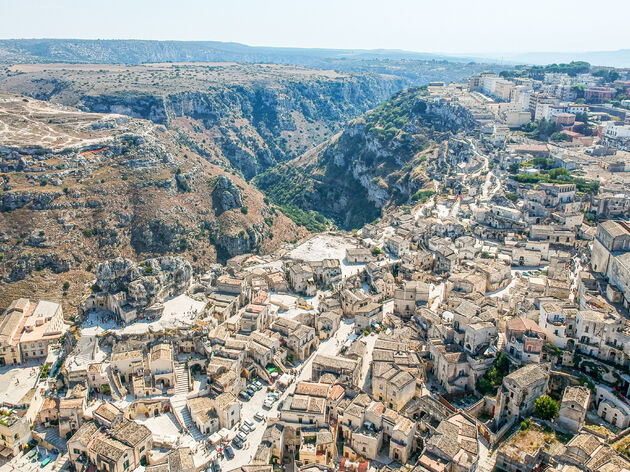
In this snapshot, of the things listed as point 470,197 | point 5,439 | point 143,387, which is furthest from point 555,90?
point 5,439

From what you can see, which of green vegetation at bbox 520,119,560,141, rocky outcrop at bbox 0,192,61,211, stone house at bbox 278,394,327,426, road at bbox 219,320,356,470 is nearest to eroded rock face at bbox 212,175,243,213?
rocky outcrop at bbox 0,192,61,211

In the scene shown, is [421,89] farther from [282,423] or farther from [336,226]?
[282,423]

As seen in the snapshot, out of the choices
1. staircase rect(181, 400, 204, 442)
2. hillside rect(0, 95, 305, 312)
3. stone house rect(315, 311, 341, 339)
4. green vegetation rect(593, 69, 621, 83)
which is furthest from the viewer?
green vegetation rect(593, 69, 621, 83)

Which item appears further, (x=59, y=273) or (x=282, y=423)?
A: (x=59, y=273)

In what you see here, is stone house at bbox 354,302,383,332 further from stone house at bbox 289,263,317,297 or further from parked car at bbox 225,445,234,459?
parked car at bbox 225,445,234,459

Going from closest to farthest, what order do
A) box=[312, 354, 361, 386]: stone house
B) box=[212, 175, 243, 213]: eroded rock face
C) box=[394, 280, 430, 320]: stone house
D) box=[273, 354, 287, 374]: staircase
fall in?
box=[312, 354, 361, 386]: stone house
box=[273, 354, 287, 374]: staircase
box=[394, 280, 430, 320]: stone house
box=[212, 175, 243, 213]: eroded rock face
